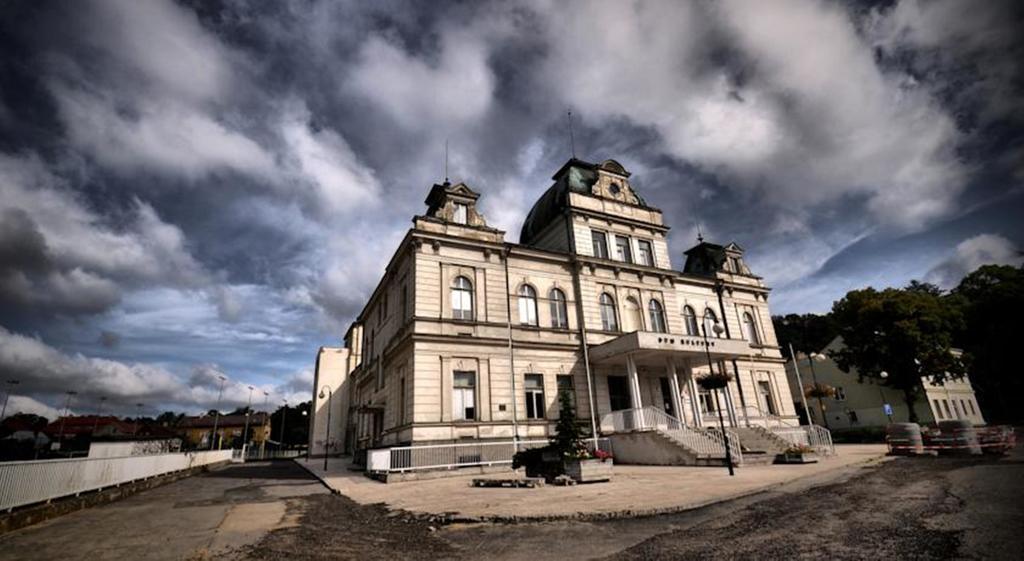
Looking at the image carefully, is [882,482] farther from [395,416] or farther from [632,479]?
[395,416]

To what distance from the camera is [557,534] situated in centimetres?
720

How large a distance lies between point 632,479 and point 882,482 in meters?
6.37

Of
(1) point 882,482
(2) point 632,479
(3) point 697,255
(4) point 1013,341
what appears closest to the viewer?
(1) point 882,482

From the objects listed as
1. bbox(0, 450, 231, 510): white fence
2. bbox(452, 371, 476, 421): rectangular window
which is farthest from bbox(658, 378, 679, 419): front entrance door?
bbox(0, 450, 231, 510): white fence

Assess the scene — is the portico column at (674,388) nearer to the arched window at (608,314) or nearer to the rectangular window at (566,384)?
the arched window at (608,314)

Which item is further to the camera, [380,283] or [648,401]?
[380,283]

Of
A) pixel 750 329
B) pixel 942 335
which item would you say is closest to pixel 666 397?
pixel 750 329

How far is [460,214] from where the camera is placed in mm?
25047

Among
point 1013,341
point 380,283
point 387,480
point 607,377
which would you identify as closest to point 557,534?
point 387,480

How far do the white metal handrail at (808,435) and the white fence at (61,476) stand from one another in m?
26.6

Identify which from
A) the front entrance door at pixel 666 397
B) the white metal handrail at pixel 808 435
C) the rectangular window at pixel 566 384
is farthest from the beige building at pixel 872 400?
the rectangular window at pixel 566 384

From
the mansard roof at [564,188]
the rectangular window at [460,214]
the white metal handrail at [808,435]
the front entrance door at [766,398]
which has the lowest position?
the white metal handrail at [808,435]

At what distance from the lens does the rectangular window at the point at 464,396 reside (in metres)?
21.2

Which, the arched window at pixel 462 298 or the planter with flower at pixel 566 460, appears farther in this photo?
the arched window at pixel 462 298
